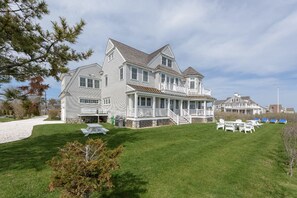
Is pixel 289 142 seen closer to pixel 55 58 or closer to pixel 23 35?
pixel 55 58

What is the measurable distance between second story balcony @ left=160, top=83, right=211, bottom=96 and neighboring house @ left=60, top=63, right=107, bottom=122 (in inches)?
347

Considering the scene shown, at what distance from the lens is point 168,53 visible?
24.3 m

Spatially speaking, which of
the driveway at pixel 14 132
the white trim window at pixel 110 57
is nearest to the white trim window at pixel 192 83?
the white trim window at pixel 110 57

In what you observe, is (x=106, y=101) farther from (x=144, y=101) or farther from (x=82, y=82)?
(x=144, y=101)

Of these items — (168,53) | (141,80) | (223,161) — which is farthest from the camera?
(168,53)

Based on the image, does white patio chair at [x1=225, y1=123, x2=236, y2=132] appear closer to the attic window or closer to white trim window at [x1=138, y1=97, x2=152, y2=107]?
white trim window at [x1=138, y1=97, x2=152, y2=107]

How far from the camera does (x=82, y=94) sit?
2264 centimetres

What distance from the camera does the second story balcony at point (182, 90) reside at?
A: 21.1 m

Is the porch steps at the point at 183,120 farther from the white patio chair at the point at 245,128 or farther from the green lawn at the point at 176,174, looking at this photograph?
the green lawn at the point at 176,174

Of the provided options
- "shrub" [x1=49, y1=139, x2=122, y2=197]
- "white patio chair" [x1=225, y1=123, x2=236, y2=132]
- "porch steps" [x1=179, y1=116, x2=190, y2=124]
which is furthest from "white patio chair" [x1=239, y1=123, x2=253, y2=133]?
"shrub" [x1=49, y1=139, x2=122, y2=197]

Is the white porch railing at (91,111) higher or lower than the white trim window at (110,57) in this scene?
lower

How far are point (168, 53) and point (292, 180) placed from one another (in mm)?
21007

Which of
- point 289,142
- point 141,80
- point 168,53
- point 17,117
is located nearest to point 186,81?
point 168,53

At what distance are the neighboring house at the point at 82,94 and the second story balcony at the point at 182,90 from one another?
881 cm
